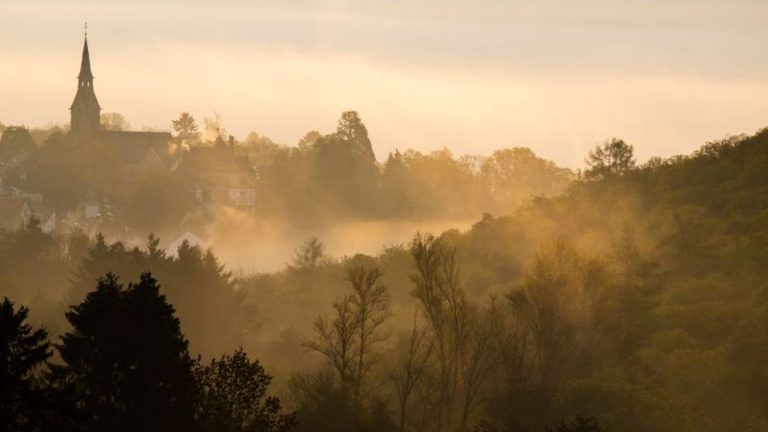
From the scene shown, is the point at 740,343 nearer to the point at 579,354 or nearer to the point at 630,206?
the point at 579,354

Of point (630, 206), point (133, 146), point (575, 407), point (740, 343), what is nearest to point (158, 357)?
point (575, 407)

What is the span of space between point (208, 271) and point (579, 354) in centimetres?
2049

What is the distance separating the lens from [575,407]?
63.0m

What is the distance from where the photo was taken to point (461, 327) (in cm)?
6525

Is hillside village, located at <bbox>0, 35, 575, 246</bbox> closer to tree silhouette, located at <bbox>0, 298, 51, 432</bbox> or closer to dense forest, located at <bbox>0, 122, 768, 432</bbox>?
dense forest, located at <bbox>0, 122, 768, 432</bbox>

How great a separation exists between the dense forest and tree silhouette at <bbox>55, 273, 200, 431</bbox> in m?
0.04

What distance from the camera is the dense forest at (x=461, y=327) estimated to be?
4206 cm

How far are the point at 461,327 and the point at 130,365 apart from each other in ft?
81.6

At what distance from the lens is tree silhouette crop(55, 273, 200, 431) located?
41.4 m

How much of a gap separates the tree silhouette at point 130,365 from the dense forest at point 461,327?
0.04 metres

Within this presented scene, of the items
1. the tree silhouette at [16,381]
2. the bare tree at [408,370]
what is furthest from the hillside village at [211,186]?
the tree silhouette at [16,381]

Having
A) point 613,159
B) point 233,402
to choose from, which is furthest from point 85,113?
point 233,402

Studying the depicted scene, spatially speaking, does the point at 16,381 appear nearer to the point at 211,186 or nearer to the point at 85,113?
the point at 211,186

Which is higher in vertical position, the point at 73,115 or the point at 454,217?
the point at 73,115
